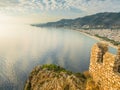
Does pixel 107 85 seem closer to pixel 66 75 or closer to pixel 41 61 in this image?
pixel 66 75

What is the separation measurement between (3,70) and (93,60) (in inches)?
3235

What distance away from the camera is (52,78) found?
1087 inches

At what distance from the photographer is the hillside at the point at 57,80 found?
2447 centimetres

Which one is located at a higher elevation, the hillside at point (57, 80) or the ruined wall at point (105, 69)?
the ruined wall at point (105, 69)

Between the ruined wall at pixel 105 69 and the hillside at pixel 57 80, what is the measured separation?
211 centimetres

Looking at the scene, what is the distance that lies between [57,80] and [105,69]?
8.16m

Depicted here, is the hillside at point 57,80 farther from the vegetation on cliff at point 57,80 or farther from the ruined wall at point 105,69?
the ruined wall at point 105,69

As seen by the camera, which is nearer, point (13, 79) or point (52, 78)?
point (52, 78)

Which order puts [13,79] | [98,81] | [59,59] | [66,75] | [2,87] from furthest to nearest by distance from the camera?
[59,59] < [13,79] < [2,87] < [66,75] < [98,81]

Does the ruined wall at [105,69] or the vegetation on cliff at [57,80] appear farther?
the vegetation on cliff at [57,80]

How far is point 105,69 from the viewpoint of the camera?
19.8 m

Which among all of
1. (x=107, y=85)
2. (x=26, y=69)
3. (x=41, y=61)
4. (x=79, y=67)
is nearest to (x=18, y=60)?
(x=41, y=61)

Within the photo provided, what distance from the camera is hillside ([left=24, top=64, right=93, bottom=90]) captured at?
80.3 ft

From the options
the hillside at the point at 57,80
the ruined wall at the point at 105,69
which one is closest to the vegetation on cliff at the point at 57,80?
the hillside at the point at 57,80
